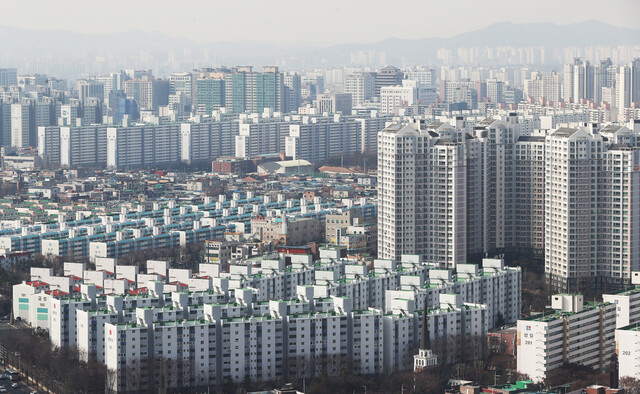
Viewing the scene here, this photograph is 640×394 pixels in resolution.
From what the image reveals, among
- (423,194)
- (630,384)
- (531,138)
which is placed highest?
(531,138)

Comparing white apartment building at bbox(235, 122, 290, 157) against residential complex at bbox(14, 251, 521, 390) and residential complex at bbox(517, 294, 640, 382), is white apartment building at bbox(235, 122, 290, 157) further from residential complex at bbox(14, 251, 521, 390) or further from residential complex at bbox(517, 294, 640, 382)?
residential complex at bbox(517, 294, 640, 382)

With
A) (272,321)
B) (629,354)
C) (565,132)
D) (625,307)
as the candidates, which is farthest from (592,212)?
(272,321)

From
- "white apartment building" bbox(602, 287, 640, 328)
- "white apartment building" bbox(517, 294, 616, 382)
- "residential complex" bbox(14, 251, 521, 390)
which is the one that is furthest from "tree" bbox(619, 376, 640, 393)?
"residential complex" bbox(14, 251, 521, 390)

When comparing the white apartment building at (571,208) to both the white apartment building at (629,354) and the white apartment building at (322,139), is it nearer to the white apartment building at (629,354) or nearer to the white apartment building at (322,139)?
the white apartment building at (629,354)

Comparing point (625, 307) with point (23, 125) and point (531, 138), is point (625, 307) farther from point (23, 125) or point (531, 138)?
point (23, 125)

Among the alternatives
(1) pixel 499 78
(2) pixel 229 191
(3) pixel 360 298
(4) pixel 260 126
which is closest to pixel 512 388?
(3) pixel 360 298

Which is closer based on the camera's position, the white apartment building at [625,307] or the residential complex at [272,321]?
the residential complex at [272,321]

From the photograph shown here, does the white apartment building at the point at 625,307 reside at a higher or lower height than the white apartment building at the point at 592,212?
lower

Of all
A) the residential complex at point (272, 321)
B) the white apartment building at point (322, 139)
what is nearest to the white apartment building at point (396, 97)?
the white apartment building at point (322, 139)
